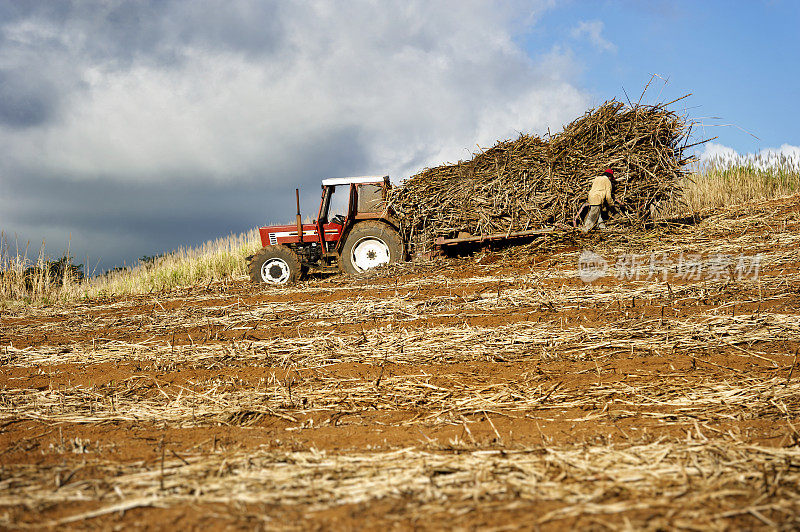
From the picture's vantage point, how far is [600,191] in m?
9.30

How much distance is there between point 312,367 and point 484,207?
273 inches

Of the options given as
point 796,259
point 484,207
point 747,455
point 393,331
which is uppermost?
point 484,207

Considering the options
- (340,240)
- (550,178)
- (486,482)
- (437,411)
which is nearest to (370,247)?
(340,240)

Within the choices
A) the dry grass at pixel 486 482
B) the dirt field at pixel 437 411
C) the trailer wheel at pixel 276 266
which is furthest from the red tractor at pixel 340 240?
the dry grass at pixel 486 482

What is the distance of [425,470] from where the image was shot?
2.22 m

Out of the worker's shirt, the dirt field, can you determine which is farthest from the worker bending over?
the dirt field

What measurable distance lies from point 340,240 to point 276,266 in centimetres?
152

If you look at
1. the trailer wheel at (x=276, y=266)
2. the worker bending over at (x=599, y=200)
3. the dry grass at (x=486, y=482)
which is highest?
the worker bending over at (x=599, y=200)

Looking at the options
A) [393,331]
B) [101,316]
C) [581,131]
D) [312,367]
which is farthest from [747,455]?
[101,316]

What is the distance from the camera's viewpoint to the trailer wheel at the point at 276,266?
35.4 feet

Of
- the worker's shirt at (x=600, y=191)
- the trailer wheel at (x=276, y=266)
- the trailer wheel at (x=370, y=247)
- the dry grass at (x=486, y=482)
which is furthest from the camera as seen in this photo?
the trailer wheel at (x=276, y=266)

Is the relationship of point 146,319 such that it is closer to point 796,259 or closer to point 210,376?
point 210,376

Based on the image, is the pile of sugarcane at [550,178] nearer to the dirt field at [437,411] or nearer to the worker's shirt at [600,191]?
the worker's shirt at [600,191]

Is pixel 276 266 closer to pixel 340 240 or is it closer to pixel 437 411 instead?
pixel 340 240
